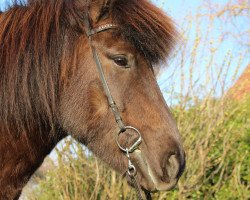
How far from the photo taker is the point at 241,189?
18.7 feet

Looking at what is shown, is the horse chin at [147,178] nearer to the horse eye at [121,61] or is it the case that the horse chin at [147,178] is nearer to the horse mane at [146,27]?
the horse eye at [121,61]

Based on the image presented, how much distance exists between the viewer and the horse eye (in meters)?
2.67

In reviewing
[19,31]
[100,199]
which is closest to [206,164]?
[100,199]

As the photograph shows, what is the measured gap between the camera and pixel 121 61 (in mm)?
2680

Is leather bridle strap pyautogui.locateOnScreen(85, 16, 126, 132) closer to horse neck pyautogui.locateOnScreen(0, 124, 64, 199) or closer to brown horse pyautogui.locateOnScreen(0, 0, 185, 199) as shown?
brown horse pyautogui.locateOnScreen(0, 0, 185, 199)

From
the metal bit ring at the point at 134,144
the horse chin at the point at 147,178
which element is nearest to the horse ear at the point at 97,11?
the metal bit ring at the point at 134,144

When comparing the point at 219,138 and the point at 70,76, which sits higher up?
the point at 70,76

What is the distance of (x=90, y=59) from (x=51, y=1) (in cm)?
43

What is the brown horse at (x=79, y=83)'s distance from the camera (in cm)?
263

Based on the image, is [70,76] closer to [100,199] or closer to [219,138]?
[100,199]

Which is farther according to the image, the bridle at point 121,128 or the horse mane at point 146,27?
the horse mane at point 146,27

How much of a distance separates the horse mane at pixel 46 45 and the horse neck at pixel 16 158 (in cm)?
7

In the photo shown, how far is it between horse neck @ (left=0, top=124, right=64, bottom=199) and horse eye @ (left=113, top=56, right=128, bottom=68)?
1.98 ft

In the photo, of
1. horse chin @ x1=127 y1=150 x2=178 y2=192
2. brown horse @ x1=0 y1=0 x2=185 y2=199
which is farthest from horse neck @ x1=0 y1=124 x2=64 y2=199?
horse chin @ x1=127 y1=150 x2=178 y2=192
